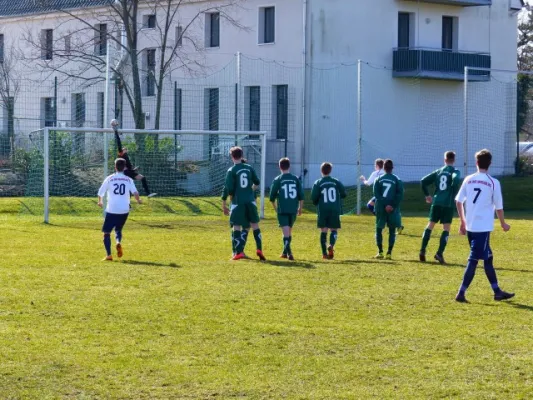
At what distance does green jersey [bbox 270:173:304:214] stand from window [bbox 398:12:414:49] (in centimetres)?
2642

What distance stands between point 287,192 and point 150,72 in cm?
1777

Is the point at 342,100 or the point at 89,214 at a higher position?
the point at 342,100

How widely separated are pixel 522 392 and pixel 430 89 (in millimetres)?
35669

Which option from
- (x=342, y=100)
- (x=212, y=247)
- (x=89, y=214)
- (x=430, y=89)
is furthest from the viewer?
(x=430, y=89)

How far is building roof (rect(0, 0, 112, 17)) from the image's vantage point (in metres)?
45.4

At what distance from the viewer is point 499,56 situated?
46.3 m

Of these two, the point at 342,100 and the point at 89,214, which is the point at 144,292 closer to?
the point at 89,214

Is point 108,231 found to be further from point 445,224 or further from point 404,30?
point 404,30

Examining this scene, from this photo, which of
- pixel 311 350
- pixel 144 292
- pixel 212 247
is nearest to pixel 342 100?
pixel 212 247

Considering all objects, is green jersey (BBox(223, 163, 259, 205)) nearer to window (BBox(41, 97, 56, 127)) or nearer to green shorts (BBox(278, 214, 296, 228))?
green shorts (BBox(278, 214, 296, 228))

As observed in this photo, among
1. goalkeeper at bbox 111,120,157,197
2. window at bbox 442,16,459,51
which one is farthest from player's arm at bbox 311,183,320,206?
window at bbox 442,16,459,51

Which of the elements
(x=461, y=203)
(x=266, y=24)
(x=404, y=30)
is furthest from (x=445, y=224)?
(x=404, y=30)

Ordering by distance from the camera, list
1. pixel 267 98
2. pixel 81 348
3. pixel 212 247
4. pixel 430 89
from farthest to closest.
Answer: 1. pixel 430 89
2. pixel 267 98
3. pixel 212 247
4. pixel 81 348

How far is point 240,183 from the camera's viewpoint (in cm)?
1698
